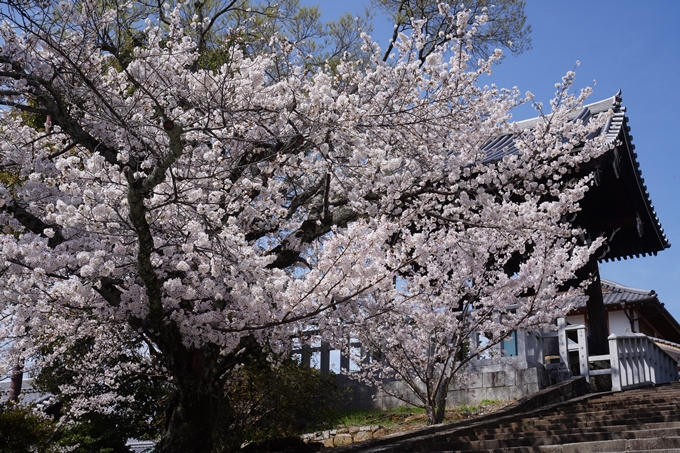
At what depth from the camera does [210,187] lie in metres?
5.62

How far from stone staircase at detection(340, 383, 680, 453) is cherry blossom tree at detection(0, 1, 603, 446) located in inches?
61.4

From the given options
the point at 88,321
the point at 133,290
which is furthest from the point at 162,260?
the point at 88,321

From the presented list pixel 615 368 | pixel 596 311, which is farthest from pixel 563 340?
pixel 596 311

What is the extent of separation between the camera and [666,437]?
4.69 meters

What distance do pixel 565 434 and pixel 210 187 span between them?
13.1 feet

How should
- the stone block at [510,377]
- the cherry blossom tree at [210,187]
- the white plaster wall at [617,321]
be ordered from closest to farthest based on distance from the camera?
the cherry blossom tree at [210,187], the stone block at [510,377], the white plaster wall at [617,321]

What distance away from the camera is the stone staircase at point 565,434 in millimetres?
4797

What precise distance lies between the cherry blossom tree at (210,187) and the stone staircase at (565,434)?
5.12 ft

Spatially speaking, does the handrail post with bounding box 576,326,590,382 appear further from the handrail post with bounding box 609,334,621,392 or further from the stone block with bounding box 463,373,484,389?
the stone block with bounding box 463,373,484,389

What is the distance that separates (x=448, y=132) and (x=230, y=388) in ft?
16.0

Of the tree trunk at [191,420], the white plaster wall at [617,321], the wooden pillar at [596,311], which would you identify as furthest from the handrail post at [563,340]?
the white plaster wall at [617,321]

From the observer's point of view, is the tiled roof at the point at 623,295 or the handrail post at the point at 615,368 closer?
the handrail post at the point at 615,368

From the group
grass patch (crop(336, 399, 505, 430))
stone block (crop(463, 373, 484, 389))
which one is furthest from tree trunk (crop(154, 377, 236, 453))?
stone block (crop(463, 373, 484, 389))

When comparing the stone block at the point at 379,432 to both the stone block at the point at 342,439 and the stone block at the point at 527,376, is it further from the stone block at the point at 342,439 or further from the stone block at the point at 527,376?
the stone block at the point at 527,376
